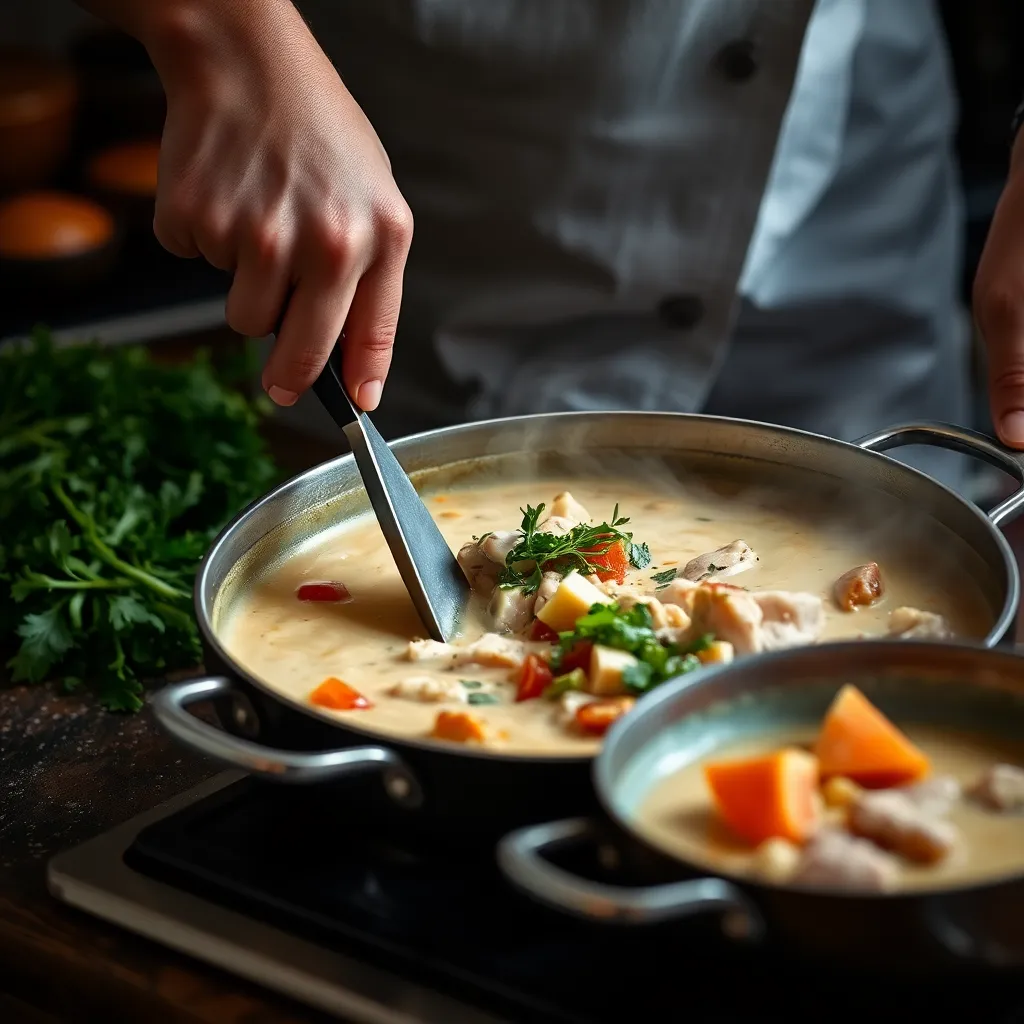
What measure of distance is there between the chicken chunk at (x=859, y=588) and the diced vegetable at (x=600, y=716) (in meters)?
0.34

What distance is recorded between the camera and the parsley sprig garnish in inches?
56.6

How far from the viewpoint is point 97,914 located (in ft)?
3.74

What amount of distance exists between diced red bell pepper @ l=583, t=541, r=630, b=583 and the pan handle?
473 mm

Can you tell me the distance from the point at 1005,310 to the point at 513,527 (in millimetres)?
601

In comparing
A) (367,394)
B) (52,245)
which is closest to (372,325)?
(367,394)

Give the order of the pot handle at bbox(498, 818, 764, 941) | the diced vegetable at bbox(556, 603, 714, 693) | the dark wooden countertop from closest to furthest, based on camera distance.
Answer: the pot handle at bbox(498, 818, 764, 941), the dark wooden countertop, the diced vegetable at bbox(556, 603, 714, 693)

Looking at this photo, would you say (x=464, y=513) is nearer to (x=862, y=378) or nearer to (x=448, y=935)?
(x=448, y=935)

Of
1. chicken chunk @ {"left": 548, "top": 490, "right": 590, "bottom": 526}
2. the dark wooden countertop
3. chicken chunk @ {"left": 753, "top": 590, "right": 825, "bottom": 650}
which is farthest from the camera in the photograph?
chicken chunk @ {"left": 548, "top": 490, "right": 590, "bottom": 526}

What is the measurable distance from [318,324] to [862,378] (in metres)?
1.41

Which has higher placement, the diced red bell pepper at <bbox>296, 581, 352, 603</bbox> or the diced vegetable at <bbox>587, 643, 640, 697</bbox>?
the diced vegetable at <bbox>587, 643, 640, 697</bbox>

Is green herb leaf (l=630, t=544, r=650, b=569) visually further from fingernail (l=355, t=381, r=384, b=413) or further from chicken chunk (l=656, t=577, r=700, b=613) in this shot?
fingernail (l=355, t=381, r=384, b=413)

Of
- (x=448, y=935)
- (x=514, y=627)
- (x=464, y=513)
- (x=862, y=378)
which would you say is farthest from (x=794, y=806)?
(x=862, y=378)

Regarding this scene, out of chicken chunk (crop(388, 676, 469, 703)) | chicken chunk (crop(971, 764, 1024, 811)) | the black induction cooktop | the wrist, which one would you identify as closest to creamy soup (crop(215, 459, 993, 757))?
chicken chunk (crop(388, 676, 469, 703))

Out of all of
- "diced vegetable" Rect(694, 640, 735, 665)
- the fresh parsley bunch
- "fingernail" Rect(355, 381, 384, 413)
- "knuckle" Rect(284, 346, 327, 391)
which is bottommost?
the fresh parsley bunch
